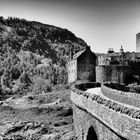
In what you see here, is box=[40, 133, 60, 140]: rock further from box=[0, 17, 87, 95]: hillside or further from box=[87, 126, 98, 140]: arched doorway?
box=[0, 17, 87, 95]: hillside

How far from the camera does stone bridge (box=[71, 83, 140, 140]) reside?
12656 millimetres

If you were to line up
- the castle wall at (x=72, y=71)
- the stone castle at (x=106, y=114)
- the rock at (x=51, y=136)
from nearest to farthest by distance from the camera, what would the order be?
the stone castle at (x=106, y=114), the rock at (x=51, y=136), the castle wall at (x=72, y=71)

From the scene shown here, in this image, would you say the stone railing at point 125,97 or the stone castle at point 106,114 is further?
the stone railing at point 125,97

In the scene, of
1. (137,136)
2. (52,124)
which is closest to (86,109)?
(137,136)

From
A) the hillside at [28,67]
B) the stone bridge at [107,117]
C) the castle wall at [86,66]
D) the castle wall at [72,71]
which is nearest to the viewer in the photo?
the stone bridge at [107,117]

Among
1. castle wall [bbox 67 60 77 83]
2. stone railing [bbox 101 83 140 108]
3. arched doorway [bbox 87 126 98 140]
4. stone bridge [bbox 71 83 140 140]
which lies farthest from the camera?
castle wall [bbox 67 60 77 83]

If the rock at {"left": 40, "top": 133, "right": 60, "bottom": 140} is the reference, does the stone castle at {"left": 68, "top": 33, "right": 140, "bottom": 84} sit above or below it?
above

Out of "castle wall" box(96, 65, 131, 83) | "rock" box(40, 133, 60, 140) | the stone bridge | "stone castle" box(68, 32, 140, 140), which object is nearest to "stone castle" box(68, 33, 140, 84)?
"castle wall" box(96, 65, 131, 83)

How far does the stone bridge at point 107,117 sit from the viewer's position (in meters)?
12.7

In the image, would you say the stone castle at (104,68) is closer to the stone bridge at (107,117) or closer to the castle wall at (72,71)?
the castle wall at (72,71)

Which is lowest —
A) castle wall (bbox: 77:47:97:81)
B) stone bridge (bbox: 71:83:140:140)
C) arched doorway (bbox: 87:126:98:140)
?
arched doorway (bbox: 87:126:98:140)

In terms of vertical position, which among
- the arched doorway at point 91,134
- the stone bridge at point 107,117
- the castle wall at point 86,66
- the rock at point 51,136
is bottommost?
the rock at point 51,136

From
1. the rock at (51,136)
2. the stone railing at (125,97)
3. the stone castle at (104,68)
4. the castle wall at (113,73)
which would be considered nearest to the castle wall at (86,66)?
the stone castle at (104,68)

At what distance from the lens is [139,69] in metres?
51.4
